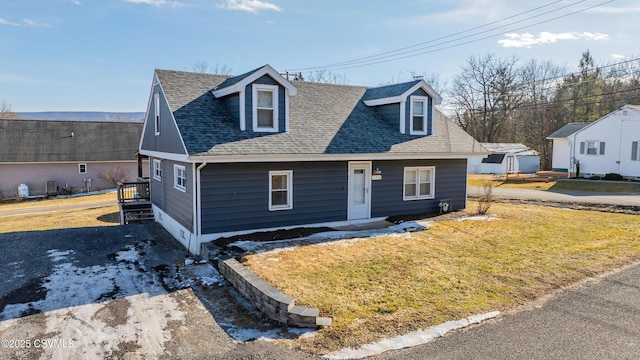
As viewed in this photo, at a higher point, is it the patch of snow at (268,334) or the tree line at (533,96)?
the tree line at (533,96)

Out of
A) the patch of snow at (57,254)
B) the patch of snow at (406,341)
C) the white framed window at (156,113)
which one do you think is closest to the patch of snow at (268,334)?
the patch of snow at (406,341)

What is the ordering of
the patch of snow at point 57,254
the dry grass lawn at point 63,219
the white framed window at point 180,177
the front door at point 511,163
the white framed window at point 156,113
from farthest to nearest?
the front door at point 511,163 → the dry grass lawn at point 63,219 → the white framed window at point 156,113 → the white framed window at point 180,177 → the patch of snow at point 57,254

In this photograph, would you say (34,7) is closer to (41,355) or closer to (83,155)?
(41,355)

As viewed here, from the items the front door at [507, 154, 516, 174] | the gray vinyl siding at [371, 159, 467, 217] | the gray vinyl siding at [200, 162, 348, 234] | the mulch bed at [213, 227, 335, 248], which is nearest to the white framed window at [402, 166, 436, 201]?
the gray vinyl siding at [371, 159, 467, 217]

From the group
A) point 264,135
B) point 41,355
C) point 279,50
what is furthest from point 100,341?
point 279,50

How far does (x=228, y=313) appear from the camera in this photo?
6.96 metres

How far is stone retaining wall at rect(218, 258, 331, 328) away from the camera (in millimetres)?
6234

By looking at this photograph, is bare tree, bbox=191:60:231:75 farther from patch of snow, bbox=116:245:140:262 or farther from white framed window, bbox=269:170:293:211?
patch of snow, bbox=116:245:140:262

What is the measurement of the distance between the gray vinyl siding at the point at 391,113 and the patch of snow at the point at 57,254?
1105cm

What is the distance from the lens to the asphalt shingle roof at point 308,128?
11179 millimetres

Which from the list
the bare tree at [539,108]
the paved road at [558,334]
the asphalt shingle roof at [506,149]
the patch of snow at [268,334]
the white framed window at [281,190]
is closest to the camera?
the paved road at [558,334]

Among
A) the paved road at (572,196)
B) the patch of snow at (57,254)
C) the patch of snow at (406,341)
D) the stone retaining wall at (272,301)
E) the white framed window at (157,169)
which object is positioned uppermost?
the white framed window at (157,169)

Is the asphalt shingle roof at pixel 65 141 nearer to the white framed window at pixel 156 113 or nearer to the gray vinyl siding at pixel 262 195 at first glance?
the white framed window at pixel 156 113

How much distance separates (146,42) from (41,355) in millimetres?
21494
